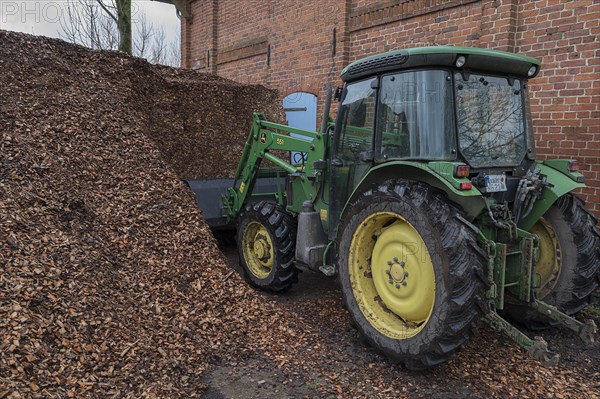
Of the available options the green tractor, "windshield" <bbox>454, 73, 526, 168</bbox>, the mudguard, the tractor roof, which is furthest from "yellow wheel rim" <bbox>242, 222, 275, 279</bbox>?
the mudguard

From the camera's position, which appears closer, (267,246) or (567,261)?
(567,261)

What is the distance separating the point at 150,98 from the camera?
745 centimetres

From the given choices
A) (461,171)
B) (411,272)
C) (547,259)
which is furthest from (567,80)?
(411,272)

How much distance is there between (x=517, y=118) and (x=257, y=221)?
2818mm

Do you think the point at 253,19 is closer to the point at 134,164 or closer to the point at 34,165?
the point at 134,164

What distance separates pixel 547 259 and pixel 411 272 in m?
1.49

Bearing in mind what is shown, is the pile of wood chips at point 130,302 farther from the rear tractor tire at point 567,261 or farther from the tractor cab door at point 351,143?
the tractor cab door at point 351,143

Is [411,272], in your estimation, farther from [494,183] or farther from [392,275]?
[494,183]

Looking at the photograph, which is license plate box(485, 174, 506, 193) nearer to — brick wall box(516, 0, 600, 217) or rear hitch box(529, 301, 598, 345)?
rear hitch box(529, 301, 598, 345)

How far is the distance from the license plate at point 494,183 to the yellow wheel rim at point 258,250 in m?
2.44

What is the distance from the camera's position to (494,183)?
3.42 m

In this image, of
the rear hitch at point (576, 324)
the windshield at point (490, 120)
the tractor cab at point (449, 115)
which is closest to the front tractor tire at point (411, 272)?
the tractor cab at point (449, 115)

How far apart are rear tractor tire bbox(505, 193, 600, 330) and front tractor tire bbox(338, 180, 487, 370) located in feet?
3.96

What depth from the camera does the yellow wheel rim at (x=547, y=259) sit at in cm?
396
